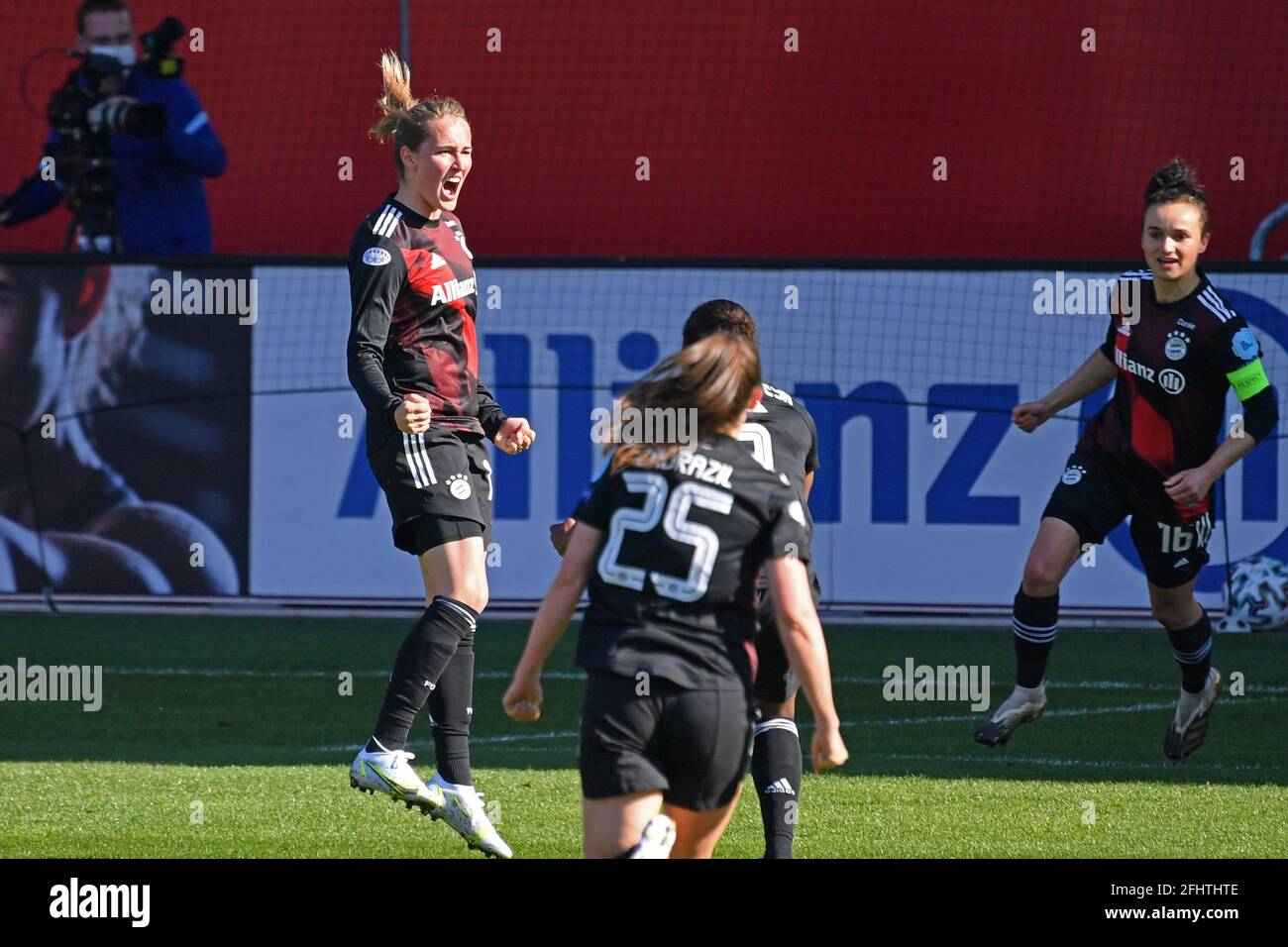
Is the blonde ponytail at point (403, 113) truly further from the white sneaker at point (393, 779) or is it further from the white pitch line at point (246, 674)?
the white pitch line at point (246, 674)

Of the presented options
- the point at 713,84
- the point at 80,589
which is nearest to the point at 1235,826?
the point at 80,589

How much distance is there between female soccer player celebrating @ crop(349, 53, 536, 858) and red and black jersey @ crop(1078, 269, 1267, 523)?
2.59m

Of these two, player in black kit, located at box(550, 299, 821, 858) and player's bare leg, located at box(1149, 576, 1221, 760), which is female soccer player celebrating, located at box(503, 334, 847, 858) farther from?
player's bare leg, located at box(1149, 576, 1221, 760)

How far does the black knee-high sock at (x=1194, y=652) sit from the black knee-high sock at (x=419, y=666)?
10.4ft

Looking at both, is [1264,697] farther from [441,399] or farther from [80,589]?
[80,589]

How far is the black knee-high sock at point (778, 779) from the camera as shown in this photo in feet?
17.4

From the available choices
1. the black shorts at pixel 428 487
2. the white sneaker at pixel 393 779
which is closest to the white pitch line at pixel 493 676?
the black shorts at pixel 428 487

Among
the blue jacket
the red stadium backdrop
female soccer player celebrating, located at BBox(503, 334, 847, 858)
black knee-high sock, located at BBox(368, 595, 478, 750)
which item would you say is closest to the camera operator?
the blue jacket

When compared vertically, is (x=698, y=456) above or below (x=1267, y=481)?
above

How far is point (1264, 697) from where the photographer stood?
356 inches

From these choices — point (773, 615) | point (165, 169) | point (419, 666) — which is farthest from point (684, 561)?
point (165, 169)

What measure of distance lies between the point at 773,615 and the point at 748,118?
451 inches

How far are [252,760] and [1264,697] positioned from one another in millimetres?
4804

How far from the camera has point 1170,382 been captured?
7227 millimetres
